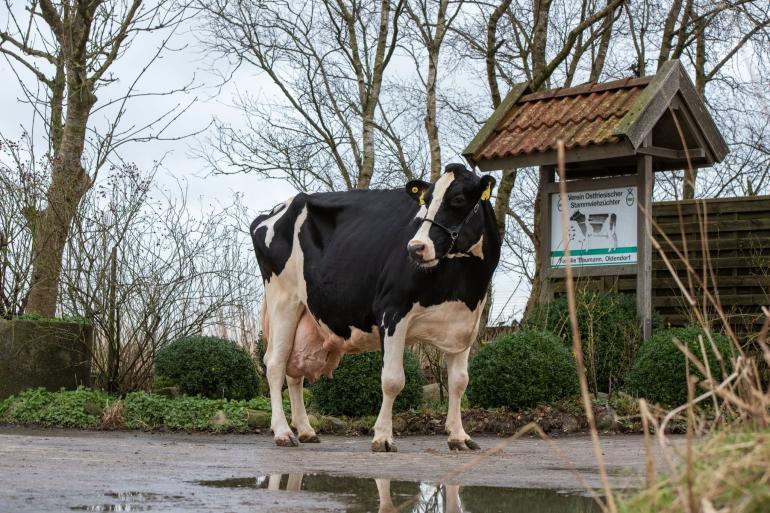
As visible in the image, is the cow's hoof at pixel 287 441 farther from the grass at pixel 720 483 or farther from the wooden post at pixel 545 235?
the grass at pixel 720 483

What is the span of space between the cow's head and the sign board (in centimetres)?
532

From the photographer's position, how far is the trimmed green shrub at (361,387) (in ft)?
40.7

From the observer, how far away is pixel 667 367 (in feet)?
39.9

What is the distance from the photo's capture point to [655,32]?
24875mm

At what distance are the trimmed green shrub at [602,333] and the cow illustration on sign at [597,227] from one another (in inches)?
26.9

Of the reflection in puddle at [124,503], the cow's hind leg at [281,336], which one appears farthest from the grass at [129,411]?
the reflection in puddle at [124,503]

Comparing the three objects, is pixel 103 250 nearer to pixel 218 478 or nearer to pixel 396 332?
pixel 396 332

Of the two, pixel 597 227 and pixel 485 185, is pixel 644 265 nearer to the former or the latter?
pixel 597 227

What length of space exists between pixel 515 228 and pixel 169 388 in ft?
54.9

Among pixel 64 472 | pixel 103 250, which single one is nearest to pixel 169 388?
pixel 103 250

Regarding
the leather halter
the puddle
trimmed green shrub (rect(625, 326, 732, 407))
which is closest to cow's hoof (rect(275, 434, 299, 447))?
the leather halter

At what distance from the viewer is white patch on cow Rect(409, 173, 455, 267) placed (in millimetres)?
8523

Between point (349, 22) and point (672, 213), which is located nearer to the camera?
point (672, 213)

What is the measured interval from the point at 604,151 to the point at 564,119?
96 centimetres
